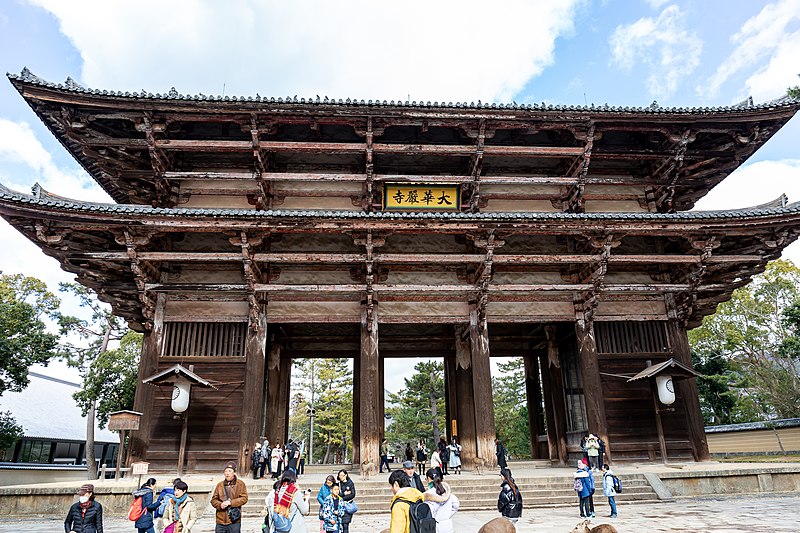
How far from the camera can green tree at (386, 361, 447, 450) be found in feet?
134

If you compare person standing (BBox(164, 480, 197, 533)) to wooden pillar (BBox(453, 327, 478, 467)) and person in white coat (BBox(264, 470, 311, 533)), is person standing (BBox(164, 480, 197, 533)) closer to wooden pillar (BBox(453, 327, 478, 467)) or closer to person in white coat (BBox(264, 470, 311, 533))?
person in white coat (BBox(264, 470, 311, 533))

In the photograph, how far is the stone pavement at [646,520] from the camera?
8531mm

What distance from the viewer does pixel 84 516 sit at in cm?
622

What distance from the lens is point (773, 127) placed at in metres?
14.9

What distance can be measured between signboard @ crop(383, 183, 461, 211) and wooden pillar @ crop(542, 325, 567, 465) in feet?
20.7

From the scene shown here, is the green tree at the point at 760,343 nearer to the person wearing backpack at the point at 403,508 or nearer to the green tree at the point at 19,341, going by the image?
the person wearing backpack at the point at 403,508

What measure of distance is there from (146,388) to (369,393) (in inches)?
241

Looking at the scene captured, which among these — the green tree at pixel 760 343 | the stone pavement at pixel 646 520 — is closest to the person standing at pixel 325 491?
the stone pavement at pixel 646 520

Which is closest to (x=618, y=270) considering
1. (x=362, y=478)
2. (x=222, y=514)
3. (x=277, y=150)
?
(x=362, y=478)

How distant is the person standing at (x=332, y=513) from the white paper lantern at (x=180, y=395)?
767 centimetres

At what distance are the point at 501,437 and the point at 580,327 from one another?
34.1 m

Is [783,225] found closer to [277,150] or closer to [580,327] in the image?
[580,327]

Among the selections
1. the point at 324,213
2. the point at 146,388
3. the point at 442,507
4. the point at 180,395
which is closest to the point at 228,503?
the point at 442,507

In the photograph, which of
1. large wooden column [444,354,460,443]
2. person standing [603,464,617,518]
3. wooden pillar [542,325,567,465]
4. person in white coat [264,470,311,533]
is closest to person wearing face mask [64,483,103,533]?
person in white coat [264,470,311,533]
